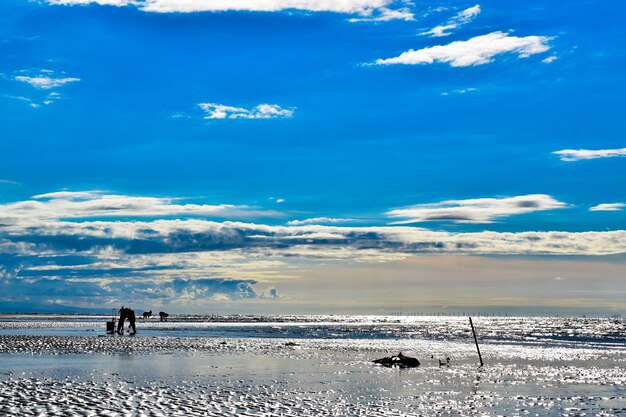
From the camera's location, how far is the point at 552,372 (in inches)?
1703

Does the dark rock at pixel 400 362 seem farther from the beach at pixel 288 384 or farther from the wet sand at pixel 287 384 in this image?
the beach at pixel 288 384

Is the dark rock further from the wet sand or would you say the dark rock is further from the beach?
the beach

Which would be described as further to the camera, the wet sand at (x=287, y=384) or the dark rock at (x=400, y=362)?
the dark rock at (x=400, y=362)

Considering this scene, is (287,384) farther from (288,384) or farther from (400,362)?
(400,362)

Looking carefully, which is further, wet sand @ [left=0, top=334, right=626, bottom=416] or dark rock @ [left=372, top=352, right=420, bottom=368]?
dark rock @ [left=372, top=352, right=420, bottom=368]

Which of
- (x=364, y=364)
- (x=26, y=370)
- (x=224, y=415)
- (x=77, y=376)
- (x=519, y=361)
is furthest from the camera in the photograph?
(x=519, y=361)

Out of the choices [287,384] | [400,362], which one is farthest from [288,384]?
[400,362]

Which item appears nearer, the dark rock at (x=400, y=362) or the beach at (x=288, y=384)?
the beach at (x=288, y=384)

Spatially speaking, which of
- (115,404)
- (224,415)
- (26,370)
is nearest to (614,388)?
(224,415)

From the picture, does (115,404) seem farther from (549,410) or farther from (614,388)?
(614,388)

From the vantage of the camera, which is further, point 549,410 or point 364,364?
point 364,364

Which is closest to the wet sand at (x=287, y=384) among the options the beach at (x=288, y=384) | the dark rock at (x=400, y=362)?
the beach at (x=288, y=384)

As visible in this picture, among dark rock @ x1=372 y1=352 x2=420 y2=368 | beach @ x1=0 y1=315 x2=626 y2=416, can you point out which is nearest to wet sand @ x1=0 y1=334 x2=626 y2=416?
beach @ x1=0 y1=315 x2=626 y2=416

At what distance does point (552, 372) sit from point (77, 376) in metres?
28.9
